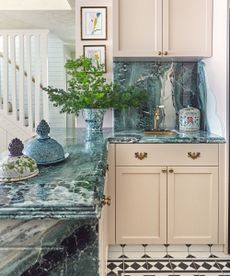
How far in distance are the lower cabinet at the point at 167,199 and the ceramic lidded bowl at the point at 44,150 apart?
1.17 meters

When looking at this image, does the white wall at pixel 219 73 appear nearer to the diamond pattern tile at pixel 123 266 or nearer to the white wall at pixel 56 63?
the diamond pattern tile at pixel 123 266

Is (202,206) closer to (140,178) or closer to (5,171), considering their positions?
(140,178)

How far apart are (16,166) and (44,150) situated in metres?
0.35

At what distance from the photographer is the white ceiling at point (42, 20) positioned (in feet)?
17.3

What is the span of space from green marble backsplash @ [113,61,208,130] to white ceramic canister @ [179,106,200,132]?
205mm

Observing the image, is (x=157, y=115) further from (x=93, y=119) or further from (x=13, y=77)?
(x=13, y=77)

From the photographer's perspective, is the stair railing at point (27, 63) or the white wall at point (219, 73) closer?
the white wall at point (219, 73)

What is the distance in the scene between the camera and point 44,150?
173 cm

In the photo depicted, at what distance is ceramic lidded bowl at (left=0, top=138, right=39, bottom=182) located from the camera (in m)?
1.36

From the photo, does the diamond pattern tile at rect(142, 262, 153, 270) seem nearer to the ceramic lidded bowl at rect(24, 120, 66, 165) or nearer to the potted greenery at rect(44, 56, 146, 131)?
the potted greenery at rect(44, 56, 146, 131)

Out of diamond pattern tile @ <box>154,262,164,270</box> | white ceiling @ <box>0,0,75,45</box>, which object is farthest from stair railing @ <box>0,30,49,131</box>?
diamond pattern tile @ <box>154,262,164,270</box>

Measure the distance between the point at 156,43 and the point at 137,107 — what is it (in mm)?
639

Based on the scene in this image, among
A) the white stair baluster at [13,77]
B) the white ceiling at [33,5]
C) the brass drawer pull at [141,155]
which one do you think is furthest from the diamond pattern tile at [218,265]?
the white ceiling at [33,5]

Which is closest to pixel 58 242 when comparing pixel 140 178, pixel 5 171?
pixel 5 171
